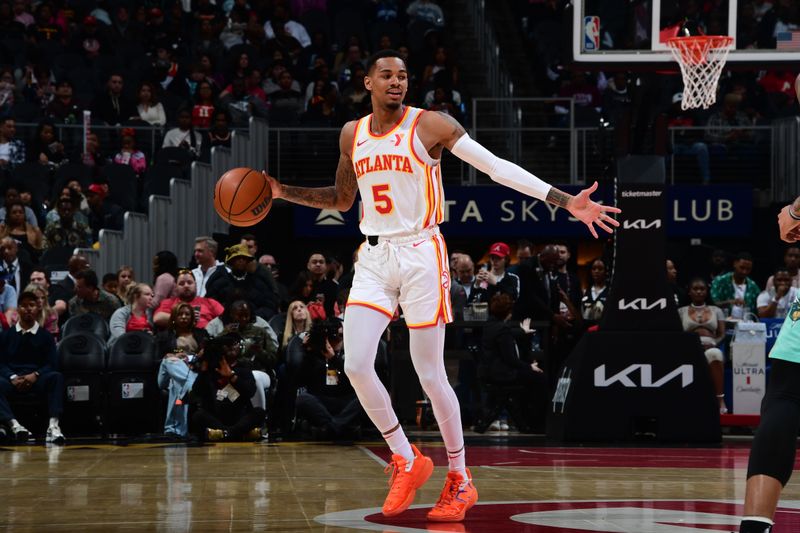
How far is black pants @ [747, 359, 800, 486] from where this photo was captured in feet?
17.0

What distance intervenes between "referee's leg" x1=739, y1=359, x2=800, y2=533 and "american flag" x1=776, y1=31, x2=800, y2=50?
7255mm

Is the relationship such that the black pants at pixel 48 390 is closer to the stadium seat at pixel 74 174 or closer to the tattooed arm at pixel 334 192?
the stadium seat at pixel 74 174

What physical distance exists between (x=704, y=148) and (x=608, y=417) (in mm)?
7478

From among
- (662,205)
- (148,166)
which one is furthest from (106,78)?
(662,205)

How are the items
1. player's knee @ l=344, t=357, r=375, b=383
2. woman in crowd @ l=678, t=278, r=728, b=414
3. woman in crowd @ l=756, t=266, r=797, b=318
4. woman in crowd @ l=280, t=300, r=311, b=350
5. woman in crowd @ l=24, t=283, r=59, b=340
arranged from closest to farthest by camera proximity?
player's knee @ l=344, t=357, r=375, b=383, woman in crowd @ l=24, t=283, r=59, b=340, woman in crowd @ l=280, t=300, r=311, b=350, woman in crowd @ l=678, t=278, r=728, b=414, woman in crowd @ l=756, t=266, r=797, b=318

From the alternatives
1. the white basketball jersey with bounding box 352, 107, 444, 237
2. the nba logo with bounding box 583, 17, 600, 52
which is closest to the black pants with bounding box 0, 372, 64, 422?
the nba logo with bounding box 583, 17, 600, 52

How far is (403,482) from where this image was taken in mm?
6988

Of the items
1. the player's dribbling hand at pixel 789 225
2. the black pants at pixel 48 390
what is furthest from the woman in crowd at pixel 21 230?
the player's dribbling hand at pixel 789 225

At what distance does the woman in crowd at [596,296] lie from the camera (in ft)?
51.1

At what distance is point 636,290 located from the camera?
474 inches

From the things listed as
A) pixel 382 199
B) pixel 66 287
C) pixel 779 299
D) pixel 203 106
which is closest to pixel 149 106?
pixel 203 106

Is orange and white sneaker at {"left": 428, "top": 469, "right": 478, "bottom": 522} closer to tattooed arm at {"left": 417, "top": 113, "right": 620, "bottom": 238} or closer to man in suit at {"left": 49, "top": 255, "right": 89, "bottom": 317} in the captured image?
tattooed arm at {"left": 417, "top": 113, "right": 620, "bottom": 238}

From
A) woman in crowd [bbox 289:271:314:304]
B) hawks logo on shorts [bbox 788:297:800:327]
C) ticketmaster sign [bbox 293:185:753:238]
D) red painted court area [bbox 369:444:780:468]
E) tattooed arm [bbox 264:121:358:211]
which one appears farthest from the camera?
ticketmaster sign [bbox 293:185:753:238]

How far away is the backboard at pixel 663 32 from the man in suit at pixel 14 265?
704cm
